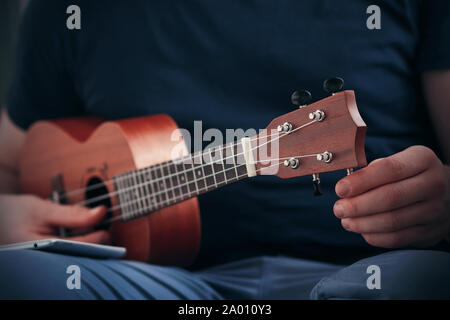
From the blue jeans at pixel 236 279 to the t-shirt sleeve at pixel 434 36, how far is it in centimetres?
27

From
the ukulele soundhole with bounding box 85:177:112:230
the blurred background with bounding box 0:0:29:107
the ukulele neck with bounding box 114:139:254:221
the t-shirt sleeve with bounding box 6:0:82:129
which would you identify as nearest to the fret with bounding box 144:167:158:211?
the ukulele neck with bounding box 114:139:254:221

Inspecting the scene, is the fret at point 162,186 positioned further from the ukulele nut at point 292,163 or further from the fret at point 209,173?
the ukulele nut at point 292,163

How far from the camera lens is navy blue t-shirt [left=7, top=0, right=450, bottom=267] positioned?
606 millimetres

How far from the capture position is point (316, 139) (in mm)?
476

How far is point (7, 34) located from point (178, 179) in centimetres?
67

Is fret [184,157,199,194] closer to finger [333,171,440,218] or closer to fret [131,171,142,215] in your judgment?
fret [131,171,142,215]

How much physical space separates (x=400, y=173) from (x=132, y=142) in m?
0.41

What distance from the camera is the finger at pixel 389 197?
441 mm

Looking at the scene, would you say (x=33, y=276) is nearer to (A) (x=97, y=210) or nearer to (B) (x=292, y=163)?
(A) (x=97, y=210)

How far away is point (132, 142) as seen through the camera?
0.69 m

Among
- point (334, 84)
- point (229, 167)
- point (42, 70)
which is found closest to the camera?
point (334, 84)

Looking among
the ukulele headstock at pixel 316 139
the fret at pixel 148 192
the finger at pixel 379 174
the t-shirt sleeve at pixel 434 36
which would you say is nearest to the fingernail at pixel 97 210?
the fret at pixel 148 192

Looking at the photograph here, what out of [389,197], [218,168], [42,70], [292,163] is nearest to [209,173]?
[218,168]
